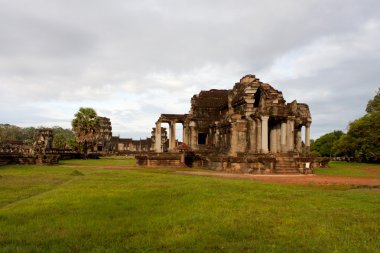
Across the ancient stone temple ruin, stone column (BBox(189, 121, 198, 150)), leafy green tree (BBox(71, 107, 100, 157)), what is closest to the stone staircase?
the ancient stone temple ruin

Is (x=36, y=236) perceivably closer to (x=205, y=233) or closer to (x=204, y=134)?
(x=205, y=233)

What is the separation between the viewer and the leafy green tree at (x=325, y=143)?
257 feet

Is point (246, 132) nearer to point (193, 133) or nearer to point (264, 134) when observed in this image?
point (264, 134)

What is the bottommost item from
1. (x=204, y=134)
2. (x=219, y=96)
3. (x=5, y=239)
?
(x=5, y=239)

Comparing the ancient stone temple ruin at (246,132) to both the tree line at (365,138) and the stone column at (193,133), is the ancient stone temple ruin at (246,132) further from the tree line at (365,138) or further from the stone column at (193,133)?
the tree line at (365,138)

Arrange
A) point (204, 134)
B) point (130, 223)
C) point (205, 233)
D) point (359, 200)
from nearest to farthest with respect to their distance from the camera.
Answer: point (205, 233)
point (130, 223)
point (359, 200)
point (204, 134)

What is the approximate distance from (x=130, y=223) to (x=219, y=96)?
36.2m

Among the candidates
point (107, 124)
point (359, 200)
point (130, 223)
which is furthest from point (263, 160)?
point (107, 124)

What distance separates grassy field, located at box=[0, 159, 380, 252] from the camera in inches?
251

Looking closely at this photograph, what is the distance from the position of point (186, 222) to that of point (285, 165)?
19.5 meters

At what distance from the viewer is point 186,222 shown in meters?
8.07

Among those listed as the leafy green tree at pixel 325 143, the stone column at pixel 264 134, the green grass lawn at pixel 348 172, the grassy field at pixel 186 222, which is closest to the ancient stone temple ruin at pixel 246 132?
the stone column at pixel 264 134

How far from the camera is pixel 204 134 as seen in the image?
139ft

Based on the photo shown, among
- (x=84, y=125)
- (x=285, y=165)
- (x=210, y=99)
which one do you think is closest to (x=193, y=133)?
(x=210, y=99)
